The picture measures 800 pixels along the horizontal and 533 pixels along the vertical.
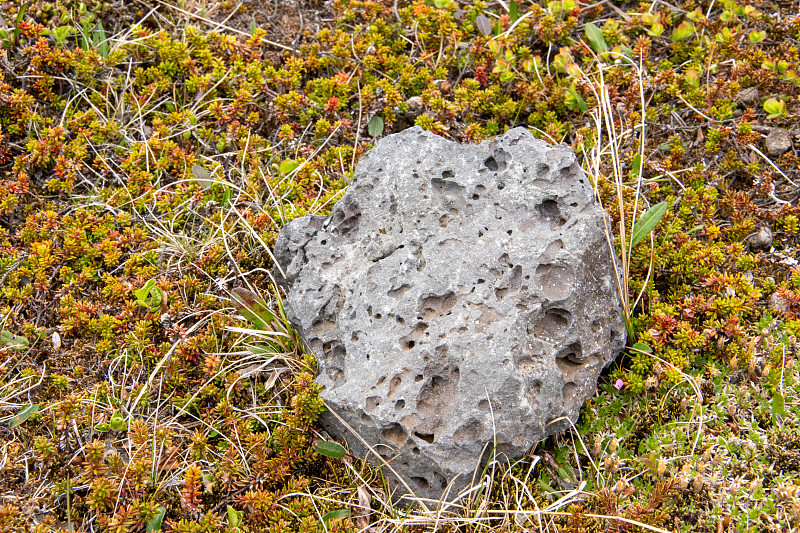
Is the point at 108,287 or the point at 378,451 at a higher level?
the point at 108,287

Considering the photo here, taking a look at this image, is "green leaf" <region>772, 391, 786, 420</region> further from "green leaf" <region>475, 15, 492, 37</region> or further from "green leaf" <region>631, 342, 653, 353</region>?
"green leaf" <region>475, 15, 492, 37</region>

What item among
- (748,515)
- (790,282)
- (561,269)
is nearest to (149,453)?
(561,269)

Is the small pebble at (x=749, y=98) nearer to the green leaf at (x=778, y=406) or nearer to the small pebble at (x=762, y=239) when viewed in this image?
the small pebble at (x=762, y=239)

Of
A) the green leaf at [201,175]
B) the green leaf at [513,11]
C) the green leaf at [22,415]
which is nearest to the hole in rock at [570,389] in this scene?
the green leaf at [201,175]

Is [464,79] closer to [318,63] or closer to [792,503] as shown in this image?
[318,63]

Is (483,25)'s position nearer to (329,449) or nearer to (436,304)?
(436,304)

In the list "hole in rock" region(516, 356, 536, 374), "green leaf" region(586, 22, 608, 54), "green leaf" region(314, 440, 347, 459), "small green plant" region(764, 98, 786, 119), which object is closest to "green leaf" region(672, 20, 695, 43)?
"green leaf" region(586, 22, 608, 54)

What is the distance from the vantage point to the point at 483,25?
18.4 feet

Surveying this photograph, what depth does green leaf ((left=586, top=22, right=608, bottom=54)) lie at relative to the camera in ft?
17.9

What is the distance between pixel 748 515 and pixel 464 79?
3.87m

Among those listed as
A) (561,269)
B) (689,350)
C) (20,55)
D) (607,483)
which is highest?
(20,55)

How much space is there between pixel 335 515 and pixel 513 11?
15.1ft

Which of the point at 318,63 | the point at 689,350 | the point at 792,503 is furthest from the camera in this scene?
the point at 318,63

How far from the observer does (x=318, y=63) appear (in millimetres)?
5453
